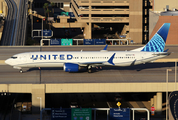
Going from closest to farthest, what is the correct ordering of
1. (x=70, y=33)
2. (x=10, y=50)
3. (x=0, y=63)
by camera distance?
(x=0, y=63)
(x=10, y=50)
(x=70, y=33)

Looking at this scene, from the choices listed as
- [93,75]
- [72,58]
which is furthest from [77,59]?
[93,75]

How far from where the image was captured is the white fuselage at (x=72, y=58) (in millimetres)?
62344

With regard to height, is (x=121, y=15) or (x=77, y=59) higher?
(x=121, y=15)

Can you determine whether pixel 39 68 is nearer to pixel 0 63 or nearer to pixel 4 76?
pixel 4 76

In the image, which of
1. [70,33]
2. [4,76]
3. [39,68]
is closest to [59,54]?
[39,68]

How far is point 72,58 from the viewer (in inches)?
2475

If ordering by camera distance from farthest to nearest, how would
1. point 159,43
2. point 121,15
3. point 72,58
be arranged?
point 121,15 < point 159,43 < point 72,58

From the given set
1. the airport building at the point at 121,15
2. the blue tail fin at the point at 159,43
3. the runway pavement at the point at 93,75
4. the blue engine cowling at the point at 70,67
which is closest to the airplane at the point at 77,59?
the blue engine cowling at the point at 70,67

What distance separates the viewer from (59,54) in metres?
62.8

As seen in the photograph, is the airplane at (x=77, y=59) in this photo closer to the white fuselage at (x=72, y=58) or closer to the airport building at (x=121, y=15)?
the white fuselage at (x=72, y=58)

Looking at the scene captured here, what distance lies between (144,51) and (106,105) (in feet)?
44.8

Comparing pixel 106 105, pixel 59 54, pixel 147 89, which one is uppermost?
pixel 59 54

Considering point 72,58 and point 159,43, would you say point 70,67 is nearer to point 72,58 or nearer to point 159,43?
point 72,58

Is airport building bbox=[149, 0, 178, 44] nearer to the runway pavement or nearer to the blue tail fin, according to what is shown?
the runway pavement
